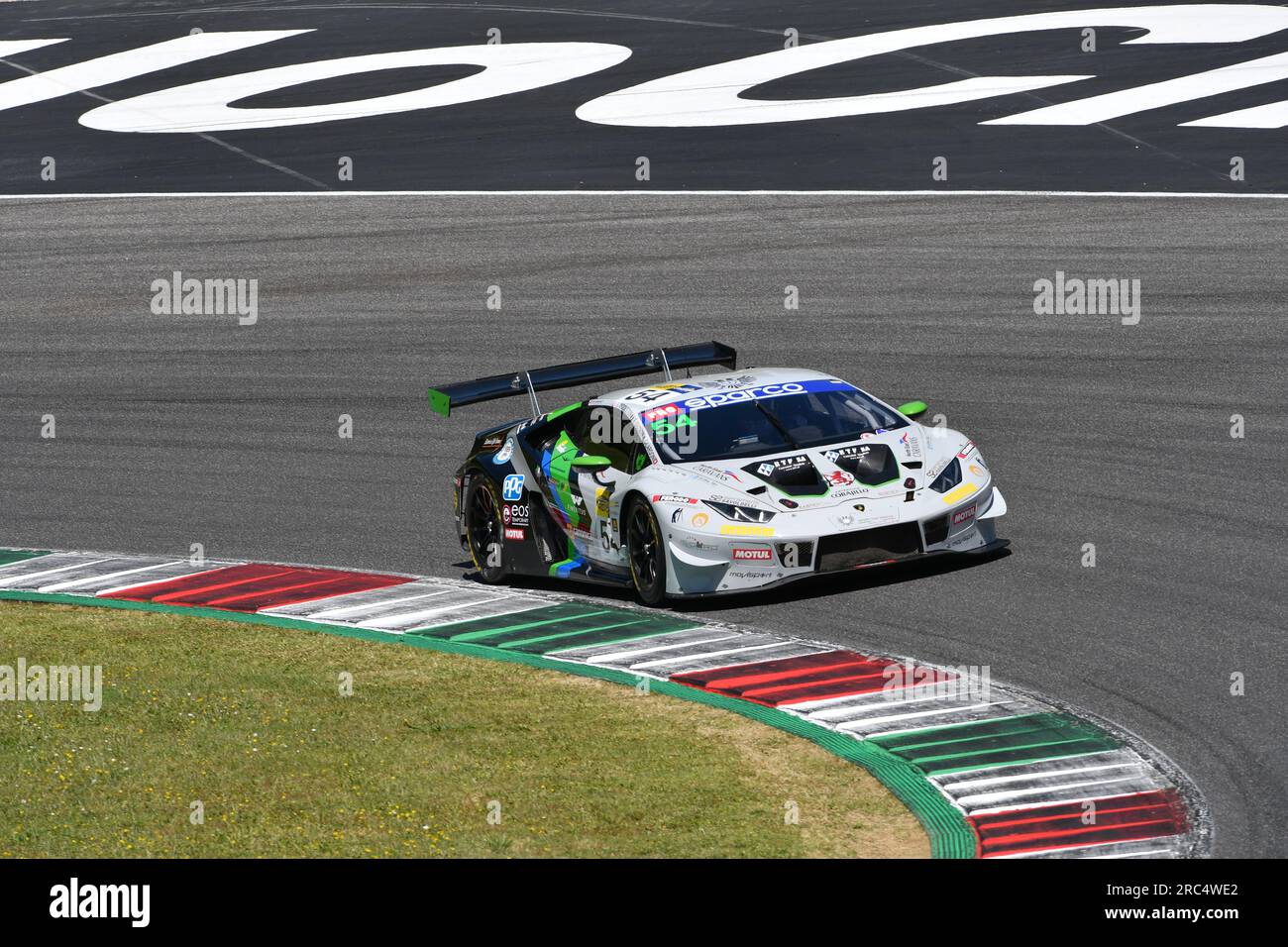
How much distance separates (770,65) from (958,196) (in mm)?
6455

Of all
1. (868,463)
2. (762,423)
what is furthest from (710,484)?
(868,463)

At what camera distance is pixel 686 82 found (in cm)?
2848

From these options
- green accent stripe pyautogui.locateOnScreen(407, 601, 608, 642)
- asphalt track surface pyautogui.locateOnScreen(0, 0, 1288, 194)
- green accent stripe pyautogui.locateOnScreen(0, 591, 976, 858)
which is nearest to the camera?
green accent stripe pyautogui.locateOnScreen(0, 591, 976, 858)

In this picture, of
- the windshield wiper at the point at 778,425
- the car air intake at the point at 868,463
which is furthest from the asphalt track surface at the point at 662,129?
the car air intake at the point at 868,463

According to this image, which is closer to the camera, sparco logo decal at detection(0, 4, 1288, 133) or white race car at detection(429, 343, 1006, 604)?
white race car at detection(429, 343, 1006, 604)

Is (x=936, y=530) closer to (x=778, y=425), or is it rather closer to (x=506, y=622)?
(x=778, y=425)

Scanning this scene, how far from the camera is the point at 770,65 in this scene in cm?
Result: 2895

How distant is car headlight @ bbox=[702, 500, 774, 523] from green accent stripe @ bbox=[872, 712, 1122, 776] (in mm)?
2535

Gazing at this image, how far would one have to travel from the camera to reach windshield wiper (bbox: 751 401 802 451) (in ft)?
42.9

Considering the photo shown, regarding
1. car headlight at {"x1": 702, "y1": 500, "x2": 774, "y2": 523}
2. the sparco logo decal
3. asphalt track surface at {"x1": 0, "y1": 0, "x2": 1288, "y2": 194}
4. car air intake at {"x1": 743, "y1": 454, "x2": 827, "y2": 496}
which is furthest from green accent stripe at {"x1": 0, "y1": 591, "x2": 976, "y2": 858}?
the sparco logo decal

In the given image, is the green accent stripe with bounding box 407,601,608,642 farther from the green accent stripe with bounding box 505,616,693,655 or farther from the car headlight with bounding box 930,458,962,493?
the car headlight with bounding box 930,458,962,493

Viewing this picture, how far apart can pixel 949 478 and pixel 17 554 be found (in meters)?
7.62

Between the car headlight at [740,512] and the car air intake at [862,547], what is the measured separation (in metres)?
0.39
